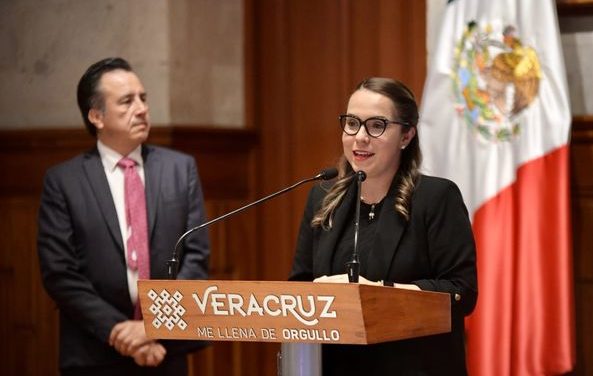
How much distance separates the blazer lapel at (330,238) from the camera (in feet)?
10.6

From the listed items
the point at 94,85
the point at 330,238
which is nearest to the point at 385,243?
the point at 330,238

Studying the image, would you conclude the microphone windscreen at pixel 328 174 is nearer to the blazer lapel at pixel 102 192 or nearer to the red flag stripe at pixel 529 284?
the blazer lapel at pixel 102 192

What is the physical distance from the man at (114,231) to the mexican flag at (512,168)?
1.08m

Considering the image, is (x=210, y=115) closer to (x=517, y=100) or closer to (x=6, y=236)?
(x=6, y=236)

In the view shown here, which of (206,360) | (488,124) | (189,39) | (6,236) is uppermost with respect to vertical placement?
(189,39)

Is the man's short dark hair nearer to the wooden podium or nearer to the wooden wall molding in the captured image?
the wooden wall molding

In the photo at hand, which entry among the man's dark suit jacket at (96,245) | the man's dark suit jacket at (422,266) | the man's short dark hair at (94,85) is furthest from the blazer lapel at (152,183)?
the man's dark suit jacket at (422,266)

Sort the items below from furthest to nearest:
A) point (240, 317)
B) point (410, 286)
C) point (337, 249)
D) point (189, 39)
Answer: point (189, 39) → point (337, 249) → point (410, 286) → point (240, 317)

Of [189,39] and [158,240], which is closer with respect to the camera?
[158,240]

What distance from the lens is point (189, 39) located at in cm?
558

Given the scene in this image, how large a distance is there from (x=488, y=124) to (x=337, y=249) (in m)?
1.55

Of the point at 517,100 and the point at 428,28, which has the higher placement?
the point at 428,28

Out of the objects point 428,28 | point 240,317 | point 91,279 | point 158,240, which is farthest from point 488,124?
point 240,317

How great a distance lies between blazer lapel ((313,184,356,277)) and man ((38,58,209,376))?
Answer: 111 cm
